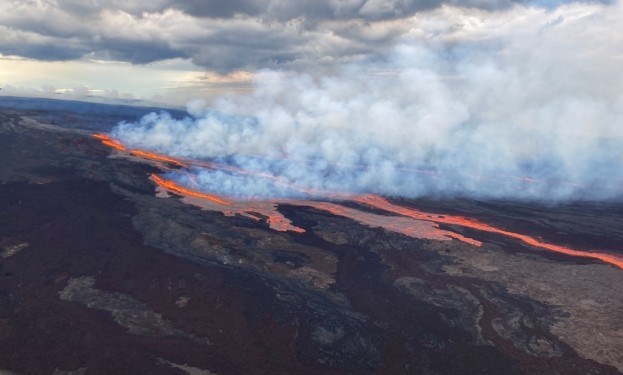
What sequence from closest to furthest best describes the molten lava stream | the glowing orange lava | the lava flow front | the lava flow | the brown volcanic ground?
1. the brown volcanic ground
2. the molten lava stream
3. the lava flow front
4. the glowing orange lava
5. the lava flow

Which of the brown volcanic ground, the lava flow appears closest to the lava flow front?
the brown volcanic ground

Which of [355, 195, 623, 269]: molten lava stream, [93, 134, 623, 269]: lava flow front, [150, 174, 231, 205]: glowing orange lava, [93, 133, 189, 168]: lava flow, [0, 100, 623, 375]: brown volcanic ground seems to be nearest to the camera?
[0, 100, 623, 375]: brown volcanic ground

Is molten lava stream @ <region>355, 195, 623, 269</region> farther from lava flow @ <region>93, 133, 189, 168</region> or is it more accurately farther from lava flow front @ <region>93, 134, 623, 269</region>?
lava flow @ <region>93, 133, 189, 168</region>

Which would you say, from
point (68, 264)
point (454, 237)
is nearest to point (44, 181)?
point (68, 264)

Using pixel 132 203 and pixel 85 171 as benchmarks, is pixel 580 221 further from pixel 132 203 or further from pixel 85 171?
pixel 85 171

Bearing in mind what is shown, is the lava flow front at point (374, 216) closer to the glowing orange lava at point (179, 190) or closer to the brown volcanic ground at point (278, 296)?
the glowing orange lava at point (179, 190)

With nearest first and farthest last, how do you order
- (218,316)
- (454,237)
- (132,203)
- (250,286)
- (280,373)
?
(280,373), (218,316), (250,286), (454,237), (132,203)
